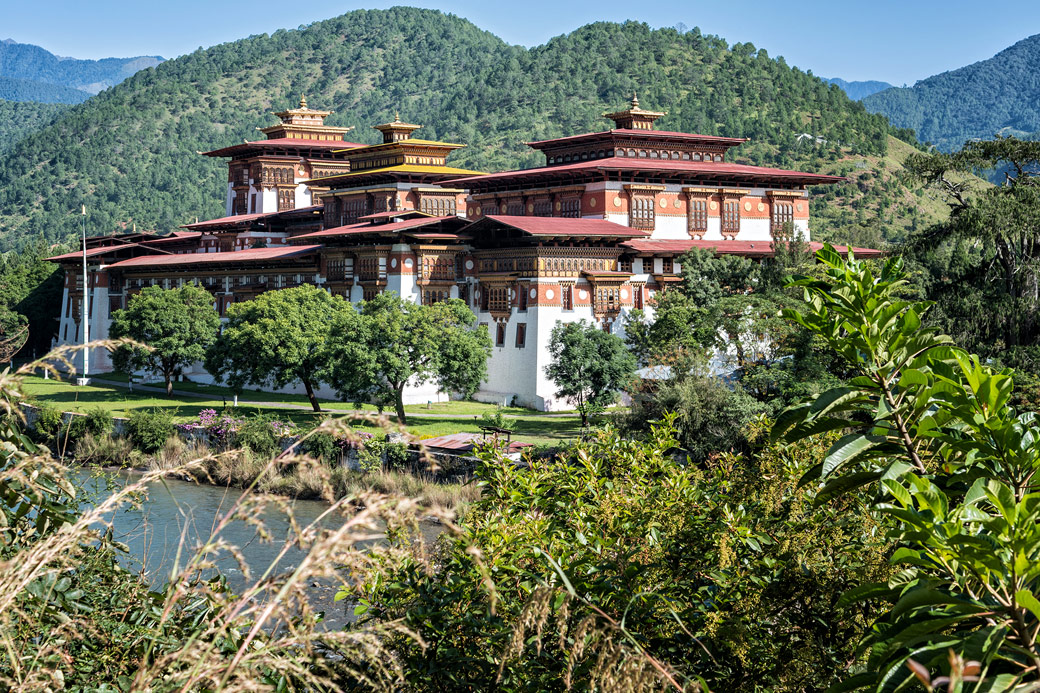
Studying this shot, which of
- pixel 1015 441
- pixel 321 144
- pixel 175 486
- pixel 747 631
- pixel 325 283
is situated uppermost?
pixel 321 144

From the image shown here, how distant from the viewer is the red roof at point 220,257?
58.9 m

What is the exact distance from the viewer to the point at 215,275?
212ft

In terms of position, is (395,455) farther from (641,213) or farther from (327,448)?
(641,213)

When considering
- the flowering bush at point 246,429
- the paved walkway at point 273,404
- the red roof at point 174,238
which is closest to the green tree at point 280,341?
the paved walkway at point 273,404

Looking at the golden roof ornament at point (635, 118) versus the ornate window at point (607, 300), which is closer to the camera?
the ornate window at point (607, 300)

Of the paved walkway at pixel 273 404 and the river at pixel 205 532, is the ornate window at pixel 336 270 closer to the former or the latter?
the paved walkway at pixel 273 404

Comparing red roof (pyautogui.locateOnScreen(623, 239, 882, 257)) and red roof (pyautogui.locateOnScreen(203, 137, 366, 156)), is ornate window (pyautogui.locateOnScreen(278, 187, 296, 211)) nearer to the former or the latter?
red roof (pyautogui.locateOnScreen(203, 137, 366, 156))

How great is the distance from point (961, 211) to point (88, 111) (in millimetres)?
166216

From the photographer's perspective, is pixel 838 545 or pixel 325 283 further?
pixel 325 283

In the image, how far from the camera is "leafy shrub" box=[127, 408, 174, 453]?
146 ft

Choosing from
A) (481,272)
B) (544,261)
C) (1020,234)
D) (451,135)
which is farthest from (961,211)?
(451,135)

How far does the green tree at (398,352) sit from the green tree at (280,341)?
1255mm

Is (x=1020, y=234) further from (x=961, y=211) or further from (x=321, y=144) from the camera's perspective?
(x=321, y=144)

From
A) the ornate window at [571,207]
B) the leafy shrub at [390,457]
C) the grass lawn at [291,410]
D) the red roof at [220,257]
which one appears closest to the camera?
the leafy shrub at [390,457]
